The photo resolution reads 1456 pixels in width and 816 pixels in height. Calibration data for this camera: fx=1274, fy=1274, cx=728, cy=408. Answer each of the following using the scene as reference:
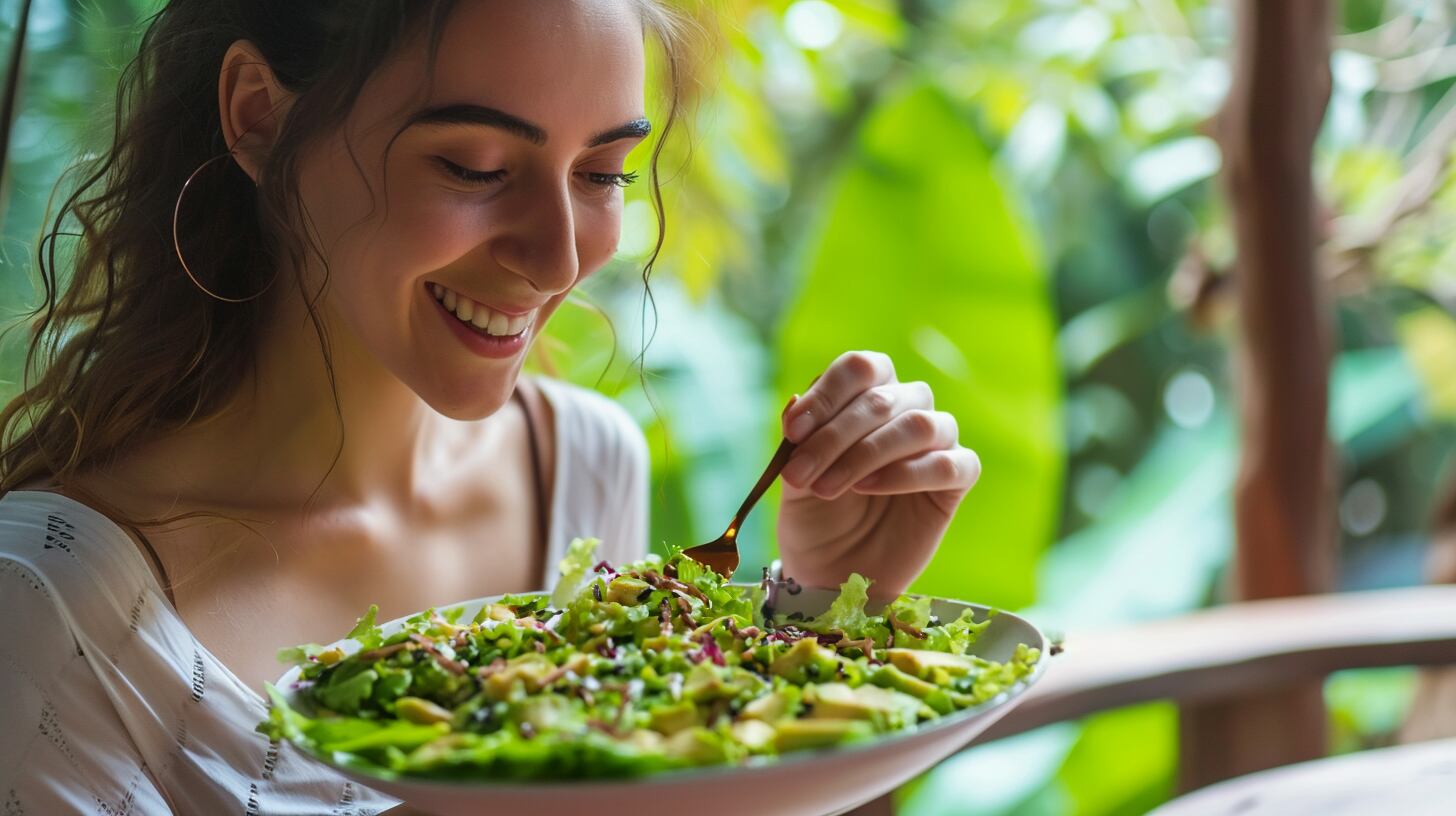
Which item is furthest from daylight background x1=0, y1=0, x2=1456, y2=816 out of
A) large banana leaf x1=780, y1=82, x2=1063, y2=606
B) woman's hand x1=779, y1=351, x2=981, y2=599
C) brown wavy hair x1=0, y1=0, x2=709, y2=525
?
woman's hand x1=779, y1=351, x2=981, y2=599

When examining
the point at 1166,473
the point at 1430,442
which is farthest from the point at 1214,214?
the point at 1166,473

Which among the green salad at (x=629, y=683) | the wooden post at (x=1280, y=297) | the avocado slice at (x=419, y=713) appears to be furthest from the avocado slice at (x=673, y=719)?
the wooden post at (x=1280, y=297)

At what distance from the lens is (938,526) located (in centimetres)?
119

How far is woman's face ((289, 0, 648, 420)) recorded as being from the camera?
96 cm

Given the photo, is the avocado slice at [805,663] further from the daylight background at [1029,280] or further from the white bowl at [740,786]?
the daylight background at [1029,280]

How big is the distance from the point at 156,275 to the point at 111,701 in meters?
0.38

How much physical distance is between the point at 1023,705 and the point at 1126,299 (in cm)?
254

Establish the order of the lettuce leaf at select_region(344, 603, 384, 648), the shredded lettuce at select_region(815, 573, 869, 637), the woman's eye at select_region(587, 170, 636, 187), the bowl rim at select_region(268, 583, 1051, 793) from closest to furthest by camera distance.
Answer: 1. the bowl rim at select_region(268, 583, 1051, 793)
2. the lettuce leaf at select_region(344, 603, 384, 648)
3. the shredded lettuce at select_region(815, 573, 869, 637)
4. the woman's eye at select_region(587, 170, 636, 187)

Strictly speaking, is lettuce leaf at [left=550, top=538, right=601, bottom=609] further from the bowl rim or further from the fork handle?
the bowl rim

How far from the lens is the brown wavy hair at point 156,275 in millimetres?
1112

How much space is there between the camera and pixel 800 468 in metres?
1.03

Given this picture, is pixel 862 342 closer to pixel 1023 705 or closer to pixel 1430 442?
pixel 1023 705

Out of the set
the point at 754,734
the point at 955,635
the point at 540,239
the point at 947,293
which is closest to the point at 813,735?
the point at 754,734

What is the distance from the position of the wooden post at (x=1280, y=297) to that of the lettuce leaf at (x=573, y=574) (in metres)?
1.38
